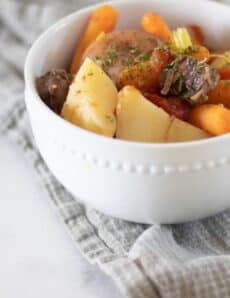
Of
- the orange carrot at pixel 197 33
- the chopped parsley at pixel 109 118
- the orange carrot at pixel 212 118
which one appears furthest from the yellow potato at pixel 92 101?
the orange carrot at pixel 197 33

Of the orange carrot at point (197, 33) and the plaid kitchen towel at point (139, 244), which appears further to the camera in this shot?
the orange carrot at point (197, 33)

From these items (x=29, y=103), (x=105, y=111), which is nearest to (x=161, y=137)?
(x=105, y=111)

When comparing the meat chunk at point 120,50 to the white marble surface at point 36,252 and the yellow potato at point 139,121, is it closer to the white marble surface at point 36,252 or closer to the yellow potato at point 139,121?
the yellow potato at point 139,121

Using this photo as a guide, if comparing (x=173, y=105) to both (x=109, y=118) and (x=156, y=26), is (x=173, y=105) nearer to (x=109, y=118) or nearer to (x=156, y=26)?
(x=109, y=118)

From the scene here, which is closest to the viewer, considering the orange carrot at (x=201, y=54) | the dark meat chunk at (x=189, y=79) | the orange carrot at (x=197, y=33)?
the dark meat chunk at (x=189, y=79)

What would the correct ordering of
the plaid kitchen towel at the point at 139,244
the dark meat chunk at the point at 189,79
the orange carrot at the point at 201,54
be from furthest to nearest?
1. the orange carrot at the point at 201,54
2. the dark meat chunk at the point at 189,79
3. the plaid kitchen towel at the point at 139,244

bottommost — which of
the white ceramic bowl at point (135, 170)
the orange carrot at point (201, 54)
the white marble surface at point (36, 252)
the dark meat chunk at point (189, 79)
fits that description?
the white marble surface at point (36, 252)

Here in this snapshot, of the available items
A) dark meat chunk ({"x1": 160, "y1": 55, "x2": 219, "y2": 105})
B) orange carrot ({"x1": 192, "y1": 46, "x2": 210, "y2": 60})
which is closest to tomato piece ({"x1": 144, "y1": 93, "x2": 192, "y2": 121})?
dark meat chunk ({"x1": 160, "y1": 55, "x2": 219, "y2": 105})

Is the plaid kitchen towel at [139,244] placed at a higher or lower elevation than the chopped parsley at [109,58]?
lower
